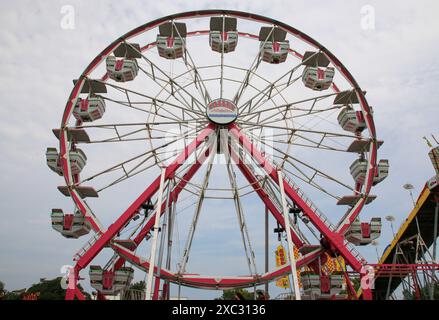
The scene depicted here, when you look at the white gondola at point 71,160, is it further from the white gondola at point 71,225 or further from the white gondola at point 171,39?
the white gondola at point 171,39

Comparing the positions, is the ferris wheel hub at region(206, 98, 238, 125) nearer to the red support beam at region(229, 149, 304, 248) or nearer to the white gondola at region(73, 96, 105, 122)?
the red support beam at region(229, 149, 304, 248)

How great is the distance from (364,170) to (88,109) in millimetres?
14424

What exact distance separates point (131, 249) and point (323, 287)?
364 inches

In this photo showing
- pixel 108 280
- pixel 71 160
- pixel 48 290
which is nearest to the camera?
pixel 108 280

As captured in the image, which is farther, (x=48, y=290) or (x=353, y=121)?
(x=48, y=290)

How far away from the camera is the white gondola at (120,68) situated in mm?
19953

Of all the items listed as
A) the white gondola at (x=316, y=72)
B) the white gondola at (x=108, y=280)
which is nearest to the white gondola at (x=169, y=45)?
the white gondola at (x=316, y=72)

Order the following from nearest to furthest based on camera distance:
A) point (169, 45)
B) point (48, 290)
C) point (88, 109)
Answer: point (88, 109) < point (169, 45) < point (48, 290)

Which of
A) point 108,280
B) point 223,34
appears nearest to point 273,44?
point 223,34

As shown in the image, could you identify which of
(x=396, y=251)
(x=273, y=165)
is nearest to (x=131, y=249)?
(x=273, y=165)

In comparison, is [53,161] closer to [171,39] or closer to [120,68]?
[120,68]

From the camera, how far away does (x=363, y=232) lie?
1880 centimetres

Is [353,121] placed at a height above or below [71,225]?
above
